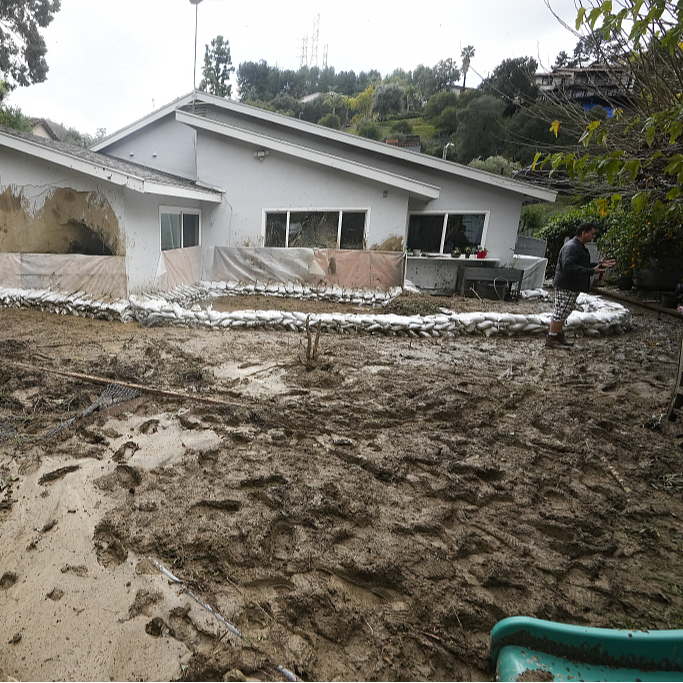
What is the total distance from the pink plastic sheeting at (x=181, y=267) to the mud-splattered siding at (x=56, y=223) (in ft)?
4.10

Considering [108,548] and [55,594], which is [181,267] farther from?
[55,594]

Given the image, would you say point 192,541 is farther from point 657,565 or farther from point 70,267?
point 70,267

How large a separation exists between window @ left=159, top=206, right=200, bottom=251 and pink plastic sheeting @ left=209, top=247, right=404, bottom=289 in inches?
29.5

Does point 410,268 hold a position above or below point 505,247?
below

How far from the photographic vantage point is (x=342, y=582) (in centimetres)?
226

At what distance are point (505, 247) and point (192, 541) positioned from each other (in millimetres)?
10858

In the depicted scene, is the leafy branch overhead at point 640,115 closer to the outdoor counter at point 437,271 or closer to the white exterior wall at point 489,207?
the white exterior wall at point 489,207

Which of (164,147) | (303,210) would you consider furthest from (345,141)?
(164,147)

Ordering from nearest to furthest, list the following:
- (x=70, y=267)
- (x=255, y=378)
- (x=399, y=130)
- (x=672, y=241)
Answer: (x=255, y=378)
(x=70, y=267)
(x=672, y=241)
(x=399, y=130)

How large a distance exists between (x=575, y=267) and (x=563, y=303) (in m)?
0.66

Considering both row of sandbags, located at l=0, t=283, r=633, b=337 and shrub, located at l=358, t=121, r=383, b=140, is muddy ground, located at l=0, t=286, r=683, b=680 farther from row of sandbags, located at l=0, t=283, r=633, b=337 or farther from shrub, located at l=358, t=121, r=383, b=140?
shrub, located at l=358, t=121, r=383, b=140

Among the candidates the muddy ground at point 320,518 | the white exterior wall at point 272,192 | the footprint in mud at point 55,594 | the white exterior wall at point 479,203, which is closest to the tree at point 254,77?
the white exterior wall at point 272,192

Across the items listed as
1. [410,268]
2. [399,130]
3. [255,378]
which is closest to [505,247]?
[410,268]

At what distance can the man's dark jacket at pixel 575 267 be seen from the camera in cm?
606
